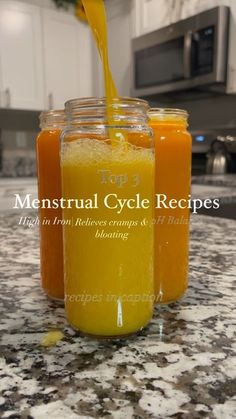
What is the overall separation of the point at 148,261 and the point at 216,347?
0.11m

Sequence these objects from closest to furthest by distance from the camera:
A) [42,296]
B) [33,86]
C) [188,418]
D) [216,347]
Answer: [188,418], [216,347], [42,296], [33,86]

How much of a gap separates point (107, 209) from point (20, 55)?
111 inches

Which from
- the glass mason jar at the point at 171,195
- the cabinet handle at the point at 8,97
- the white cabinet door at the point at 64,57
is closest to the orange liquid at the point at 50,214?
the glass mason jar at the point at 171,195

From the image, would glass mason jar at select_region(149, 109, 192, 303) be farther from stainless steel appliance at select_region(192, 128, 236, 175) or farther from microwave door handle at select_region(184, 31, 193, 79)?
stainless steel appliance at select_region(192, 128, 236, 175)

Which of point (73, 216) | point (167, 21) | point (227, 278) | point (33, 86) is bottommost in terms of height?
point (227, 278)

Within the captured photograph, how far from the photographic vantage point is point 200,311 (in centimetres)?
45

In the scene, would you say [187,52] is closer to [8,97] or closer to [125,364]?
[8,97]

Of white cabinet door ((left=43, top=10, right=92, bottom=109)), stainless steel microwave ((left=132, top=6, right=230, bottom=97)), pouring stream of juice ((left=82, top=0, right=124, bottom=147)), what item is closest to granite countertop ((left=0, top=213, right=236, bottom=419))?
pouring stream of juice ((left=82, top=0, right=124, bottom=147))

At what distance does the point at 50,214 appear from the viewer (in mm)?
463

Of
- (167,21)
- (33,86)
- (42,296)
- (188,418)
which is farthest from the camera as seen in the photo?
(33,86)

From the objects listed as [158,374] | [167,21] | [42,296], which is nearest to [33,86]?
[167,21]

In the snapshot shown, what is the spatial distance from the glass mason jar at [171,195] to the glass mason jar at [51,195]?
116 mm

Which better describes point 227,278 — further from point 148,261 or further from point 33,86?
point 33,86

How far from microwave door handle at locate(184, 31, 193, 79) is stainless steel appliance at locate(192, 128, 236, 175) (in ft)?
1.57
